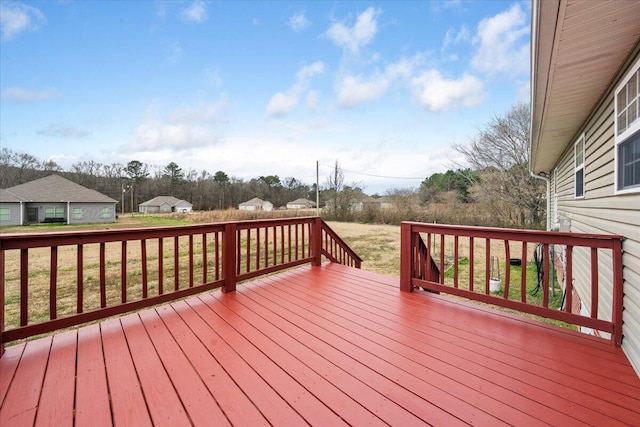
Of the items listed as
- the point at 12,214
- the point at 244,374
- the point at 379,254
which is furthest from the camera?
the point at 12,214

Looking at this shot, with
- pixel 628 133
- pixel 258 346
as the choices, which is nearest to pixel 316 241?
pixel 258 346

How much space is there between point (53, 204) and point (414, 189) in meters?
28.5

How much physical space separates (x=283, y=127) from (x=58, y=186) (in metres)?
20.0

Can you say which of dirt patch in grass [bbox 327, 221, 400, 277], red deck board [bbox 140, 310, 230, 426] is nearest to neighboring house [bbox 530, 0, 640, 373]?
red deck board [bbox 140, 310, 230, 426]

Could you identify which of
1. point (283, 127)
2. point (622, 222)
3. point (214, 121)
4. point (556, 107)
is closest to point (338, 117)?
point (283, 127)

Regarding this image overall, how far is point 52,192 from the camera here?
2147 cm

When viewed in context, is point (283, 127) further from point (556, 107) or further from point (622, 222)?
point (622, 222)

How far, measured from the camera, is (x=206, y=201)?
37.1 m

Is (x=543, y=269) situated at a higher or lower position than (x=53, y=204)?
lower

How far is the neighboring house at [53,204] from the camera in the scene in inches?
759

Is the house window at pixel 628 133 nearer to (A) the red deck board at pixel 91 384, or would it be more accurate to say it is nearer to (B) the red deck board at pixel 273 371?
(B) the red deck board at pixel 273 371

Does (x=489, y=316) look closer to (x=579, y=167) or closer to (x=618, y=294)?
(x=618, y=294)

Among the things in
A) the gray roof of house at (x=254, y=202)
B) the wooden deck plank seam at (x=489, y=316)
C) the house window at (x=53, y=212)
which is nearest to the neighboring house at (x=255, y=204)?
the gray roof of house at (x=254, y=202)

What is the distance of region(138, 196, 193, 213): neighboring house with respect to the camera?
110ft
